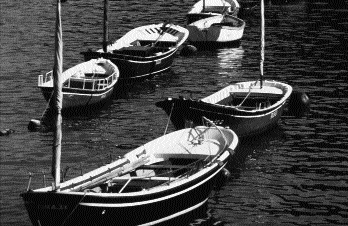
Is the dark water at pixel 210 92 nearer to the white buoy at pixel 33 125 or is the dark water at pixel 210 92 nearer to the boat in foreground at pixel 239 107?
the white buoy at pixel 33 125

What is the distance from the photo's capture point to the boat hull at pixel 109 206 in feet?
97.2

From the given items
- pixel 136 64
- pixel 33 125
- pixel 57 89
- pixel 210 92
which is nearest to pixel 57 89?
pixel 57 89

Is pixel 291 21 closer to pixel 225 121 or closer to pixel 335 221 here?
pixel 225 121

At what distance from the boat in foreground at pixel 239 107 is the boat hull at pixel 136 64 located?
10.4 meters

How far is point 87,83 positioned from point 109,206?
74.9ft

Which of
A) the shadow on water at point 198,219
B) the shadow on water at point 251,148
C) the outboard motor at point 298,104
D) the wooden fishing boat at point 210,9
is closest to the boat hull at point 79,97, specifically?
the shadow on water at point 251,148

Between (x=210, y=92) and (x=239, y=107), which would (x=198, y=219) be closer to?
(x=239, y=107)

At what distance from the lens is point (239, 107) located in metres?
46.8

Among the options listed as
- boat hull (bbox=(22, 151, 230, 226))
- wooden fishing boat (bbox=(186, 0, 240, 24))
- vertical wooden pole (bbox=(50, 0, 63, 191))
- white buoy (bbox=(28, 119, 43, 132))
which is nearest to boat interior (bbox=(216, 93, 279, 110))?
white buoy (bbox=(28, 119, 43, 132))

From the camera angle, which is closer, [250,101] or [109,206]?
[109,206]

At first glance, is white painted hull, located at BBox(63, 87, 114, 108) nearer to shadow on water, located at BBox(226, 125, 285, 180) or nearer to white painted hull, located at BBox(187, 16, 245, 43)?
shadow on water, located at BBox(226, 125, 285, 180)

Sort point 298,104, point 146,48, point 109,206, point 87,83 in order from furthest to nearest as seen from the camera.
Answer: point 146,48, point 87,83, point 298,104, point 109,206

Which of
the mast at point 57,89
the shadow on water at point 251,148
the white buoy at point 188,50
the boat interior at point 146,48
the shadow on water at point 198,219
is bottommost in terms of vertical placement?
the white buoy at point 188,50

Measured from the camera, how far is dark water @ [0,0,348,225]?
37.5 m
